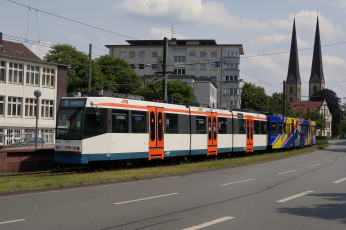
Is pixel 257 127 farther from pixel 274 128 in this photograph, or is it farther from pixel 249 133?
pixel 274 128

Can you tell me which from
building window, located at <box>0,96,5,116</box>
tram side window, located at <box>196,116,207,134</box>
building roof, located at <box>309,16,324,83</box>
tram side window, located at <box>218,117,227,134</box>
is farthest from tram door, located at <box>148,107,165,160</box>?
building roof, located at <box>309,16,324,83</box>

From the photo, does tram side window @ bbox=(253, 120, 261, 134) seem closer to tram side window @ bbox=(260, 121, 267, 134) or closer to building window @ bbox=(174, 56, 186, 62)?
tram side window @ bbox=(260, 121, 267, 134)

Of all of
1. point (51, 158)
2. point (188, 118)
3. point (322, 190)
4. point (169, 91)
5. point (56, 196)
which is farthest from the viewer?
point (169, 91)

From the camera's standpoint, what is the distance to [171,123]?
22750mm

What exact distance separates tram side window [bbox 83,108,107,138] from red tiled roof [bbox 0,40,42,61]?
34.8m

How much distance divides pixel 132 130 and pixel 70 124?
2877mm

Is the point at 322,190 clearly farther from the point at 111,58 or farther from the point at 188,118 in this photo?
the point at 111,58

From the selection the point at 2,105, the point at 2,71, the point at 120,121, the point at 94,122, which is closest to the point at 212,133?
the point at 120,121

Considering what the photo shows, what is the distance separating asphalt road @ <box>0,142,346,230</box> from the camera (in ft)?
25.7

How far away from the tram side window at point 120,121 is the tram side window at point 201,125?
6.34 metres

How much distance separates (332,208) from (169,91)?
47.7 metres

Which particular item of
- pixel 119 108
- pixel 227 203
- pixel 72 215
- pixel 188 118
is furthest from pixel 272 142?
pixel 72 215

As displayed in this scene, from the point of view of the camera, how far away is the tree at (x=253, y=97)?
3590 inches

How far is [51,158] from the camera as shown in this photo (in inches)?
834
